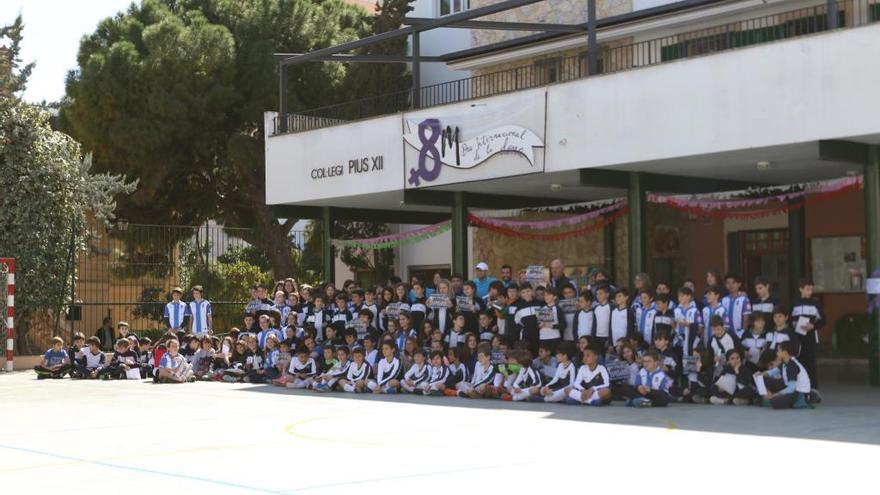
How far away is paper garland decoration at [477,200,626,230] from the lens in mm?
24016

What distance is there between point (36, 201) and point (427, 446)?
63.3ft

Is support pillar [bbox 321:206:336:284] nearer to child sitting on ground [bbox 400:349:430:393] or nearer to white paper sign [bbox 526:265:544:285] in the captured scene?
white paper sign [bbox 526:265:544:285]

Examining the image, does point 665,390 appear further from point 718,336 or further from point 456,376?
point 456,376

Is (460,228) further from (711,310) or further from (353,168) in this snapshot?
(711,310)

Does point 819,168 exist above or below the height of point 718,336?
above

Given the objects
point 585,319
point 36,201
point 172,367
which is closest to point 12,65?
point 36,201

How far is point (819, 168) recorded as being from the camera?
810 inches

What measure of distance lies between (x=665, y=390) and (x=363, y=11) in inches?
945

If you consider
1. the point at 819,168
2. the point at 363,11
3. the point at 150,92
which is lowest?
the point at 819,168

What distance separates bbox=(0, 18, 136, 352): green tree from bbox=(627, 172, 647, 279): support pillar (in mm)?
13849

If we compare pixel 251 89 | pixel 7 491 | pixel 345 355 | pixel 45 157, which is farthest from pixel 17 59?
pixel 7 491

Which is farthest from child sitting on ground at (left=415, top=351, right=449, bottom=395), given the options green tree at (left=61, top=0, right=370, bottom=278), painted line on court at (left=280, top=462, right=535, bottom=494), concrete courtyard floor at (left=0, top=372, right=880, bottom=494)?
green tree at (left=61, top=0, right=370, bottom=278)

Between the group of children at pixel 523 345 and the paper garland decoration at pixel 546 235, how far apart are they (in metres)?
4.05

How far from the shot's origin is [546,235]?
26.3 m
